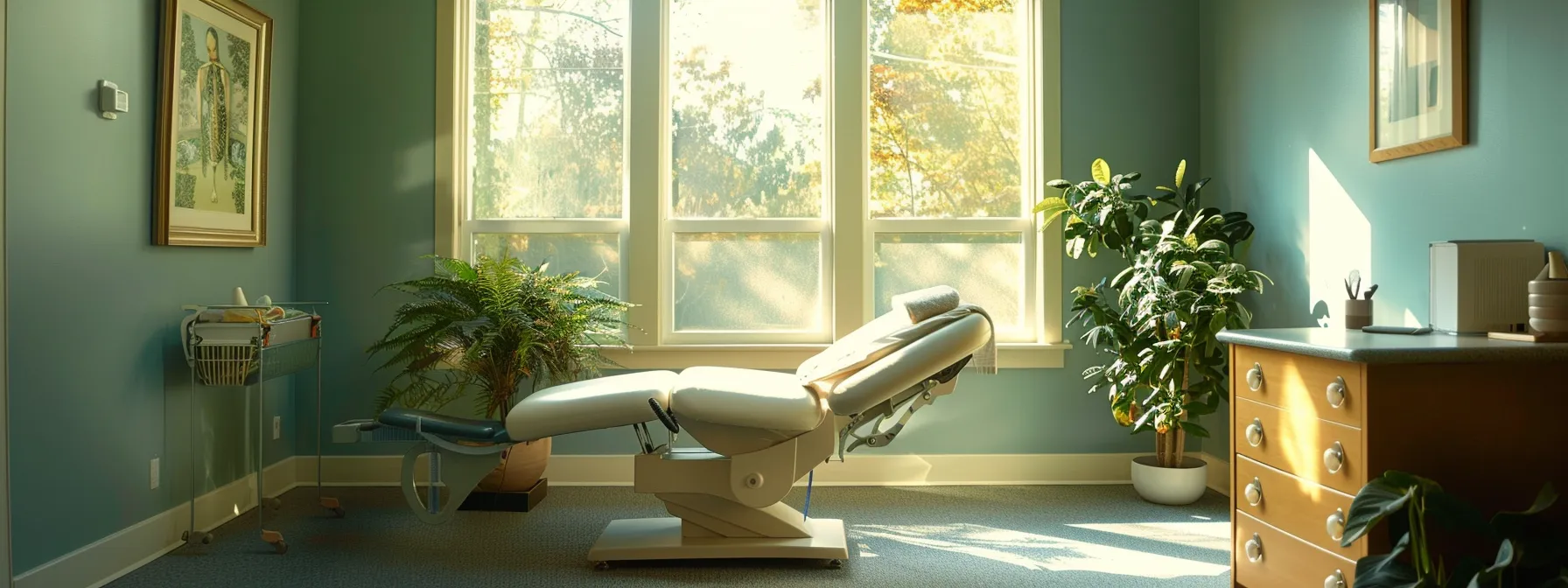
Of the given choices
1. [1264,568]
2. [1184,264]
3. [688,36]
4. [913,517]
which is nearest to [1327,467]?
[1264,568]

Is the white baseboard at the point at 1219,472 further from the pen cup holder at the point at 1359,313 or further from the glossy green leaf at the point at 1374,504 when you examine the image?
the glossy green leaf at the point at 1374,504

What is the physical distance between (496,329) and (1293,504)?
265 centimetres

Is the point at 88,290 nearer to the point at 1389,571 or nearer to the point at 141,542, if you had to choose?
the point at 141,542

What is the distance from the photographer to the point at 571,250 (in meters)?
4.52

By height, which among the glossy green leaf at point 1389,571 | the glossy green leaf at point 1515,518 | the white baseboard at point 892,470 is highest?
the glossy green leaf at point 1515,518

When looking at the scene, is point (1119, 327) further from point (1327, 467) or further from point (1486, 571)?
point (1486, 571)

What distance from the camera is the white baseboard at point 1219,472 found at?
4.29m

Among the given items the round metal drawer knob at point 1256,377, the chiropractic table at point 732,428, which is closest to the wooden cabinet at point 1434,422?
the round metal drawer knob at point 1256,377

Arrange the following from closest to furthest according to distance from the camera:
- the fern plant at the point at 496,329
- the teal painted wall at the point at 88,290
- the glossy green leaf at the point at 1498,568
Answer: the glossy green leaf at the point at 1498,568 < the teal painted wall at the point at 88,290 < the fern plant at the point at 496,329

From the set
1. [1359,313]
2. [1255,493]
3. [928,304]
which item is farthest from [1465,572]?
[928,304]

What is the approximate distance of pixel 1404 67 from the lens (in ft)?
10.2

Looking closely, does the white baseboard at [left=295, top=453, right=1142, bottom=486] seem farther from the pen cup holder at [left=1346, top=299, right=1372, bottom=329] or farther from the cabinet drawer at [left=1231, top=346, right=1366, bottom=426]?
the cabinet drawer at [left=1231, top=346, right=1366, bottom=426]

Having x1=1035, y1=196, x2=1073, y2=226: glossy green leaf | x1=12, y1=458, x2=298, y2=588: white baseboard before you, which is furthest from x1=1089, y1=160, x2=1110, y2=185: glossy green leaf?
x1=12, y1=458, x2=298, y2=588: white baseboard

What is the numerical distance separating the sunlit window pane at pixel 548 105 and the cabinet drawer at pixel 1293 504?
2.71m
